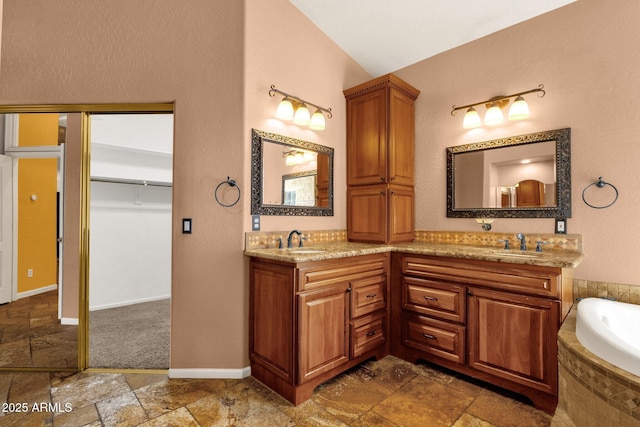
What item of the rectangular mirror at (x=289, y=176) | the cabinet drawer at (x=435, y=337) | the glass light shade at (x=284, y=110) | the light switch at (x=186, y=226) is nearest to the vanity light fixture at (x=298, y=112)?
the glass light shade at (x=284, y=110)

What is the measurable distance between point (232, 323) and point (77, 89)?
202 cm

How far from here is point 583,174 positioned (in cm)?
222

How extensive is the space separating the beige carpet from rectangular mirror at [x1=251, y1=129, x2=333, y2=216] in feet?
4.88

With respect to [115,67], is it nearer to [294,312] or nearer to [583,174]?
[294,312]

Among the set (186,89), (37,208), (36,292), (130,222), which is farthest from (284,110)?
(36,292)

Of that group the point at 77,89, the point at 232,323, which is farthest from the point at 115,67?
the point at 232,323

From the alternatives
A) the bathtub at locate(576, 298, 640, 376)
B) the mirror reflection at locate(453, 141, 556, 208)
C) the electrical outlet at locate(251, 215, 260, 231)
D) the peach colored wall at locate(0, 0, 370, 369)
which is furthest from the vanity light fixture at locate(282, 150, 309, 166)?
the bathtub at locate(576, 298, 640, 376)

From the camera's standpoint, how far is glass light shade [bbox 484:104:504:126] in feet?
8.30

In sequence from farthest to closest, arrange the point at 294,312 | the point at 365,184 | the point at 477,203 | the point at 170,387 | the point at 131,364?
1. the point at 365,184
2. the point at 477,203
3. the point at 131,364
4. the point at 170,387
5. the point at 294,312

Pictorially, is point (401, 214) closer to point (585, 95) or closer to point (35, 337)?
point (585, 95)

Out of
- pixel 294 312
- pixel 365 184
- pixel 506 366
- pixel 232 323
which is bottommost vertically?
pixel 506 366

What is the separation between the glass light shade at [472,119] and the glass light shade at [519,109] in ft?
0.89

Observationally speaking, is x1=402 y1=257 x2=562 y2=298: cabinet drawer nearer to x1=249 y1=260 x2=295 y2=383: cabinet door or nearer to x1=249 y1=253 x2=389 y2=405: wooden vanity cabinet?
x1=249 y1=253 x2=389 y2=405: wooden vanity cabinet

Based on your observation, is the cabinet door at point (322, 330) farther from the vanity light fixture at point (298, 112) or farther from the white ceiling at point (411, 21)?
the white ceiling at point (411, 21)
